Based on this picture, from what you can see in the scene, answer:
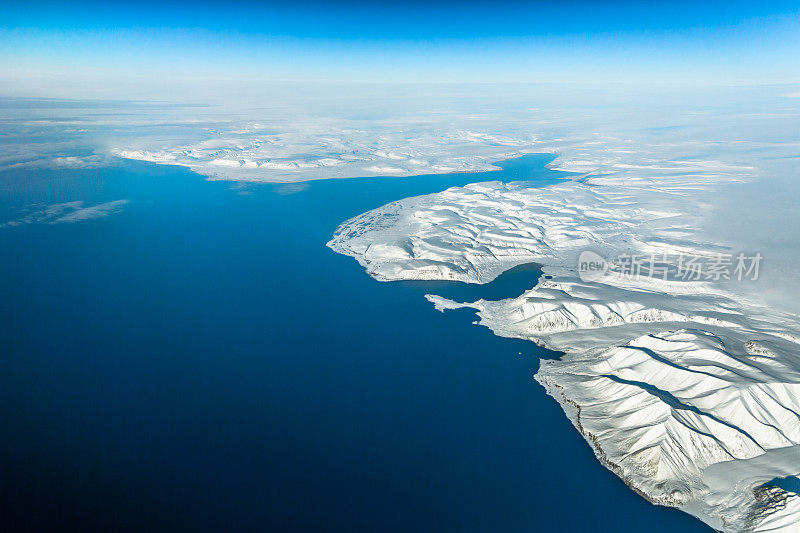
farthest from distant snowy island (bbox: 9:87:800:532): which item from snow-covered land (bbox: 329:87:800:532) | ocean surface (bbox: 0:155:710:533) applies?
ocean surface (bbox: 0:155:710:533)

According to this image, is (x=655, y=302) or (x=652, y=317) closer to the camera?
(x=652, y=317)

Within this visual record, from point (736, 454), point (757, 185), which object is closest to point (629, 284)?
point (736, 454)

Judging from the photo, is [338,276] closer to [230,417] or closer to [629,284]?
[230,417]

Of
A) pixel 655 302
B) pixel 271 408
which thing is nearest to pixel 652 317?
pixel 655 302

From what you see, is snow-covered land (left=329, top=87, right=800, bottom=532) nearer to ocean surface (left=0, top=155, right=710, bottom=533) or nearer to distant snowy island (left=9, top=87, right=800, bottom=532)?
distant snowy island (left=9, top=87, right=800, bottom=532)

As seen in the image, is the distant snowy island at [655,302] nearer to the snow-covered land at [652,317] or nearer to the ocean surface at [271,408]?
the snow-covered land at [652,317]

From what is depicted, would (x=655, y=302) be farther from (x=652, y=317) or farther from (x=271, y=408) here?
(x=271, y=408)
